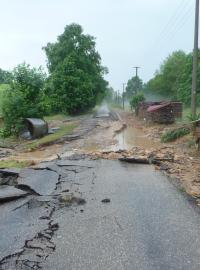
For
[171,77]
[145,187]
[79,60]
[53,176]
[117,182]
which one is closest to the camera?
[145,187]

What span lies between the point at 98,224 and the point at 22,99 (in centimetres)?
1867

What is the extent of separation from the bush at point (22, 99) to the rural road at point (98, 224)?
14059mm

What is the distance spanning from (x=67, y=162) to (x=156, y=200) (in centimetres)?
543

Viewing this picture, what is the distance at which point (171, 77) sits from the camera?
66812 millimetres

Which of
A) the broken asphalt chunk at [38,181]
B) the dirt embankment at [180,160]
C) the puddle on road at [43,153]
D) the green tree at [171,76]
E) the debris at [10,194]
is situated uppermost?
the green tree at [171,76]

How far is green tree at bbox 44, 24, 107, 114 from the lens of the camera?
150ft

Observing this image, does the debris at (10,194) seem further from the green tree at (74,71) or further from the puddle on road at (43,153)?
the green tree at (74,71)

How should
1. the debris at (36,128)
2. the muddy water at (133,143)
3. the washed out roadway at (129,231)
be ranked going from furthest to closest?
the debris at (36,128) → the muddy water at (133,143) → the washed out roadway at (129,231)

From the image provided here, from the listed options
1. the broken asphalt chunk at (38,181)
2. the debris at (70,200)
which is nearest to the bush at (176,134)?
the broken asphalt chunk at (38,181)

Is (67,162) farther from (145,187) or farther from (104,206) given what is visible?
(104,206)

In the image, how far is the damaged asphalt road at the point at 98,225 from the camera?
15.6 feet

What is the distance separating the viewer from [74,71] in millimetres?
46562

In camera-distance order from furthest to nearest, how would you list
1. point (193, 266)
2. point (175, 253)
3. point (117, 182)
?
point (117, 182) < point (175, 253) < point (193, 266)

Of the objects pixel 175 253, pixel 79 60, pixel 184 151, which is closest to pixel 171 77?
pixel 79 60
